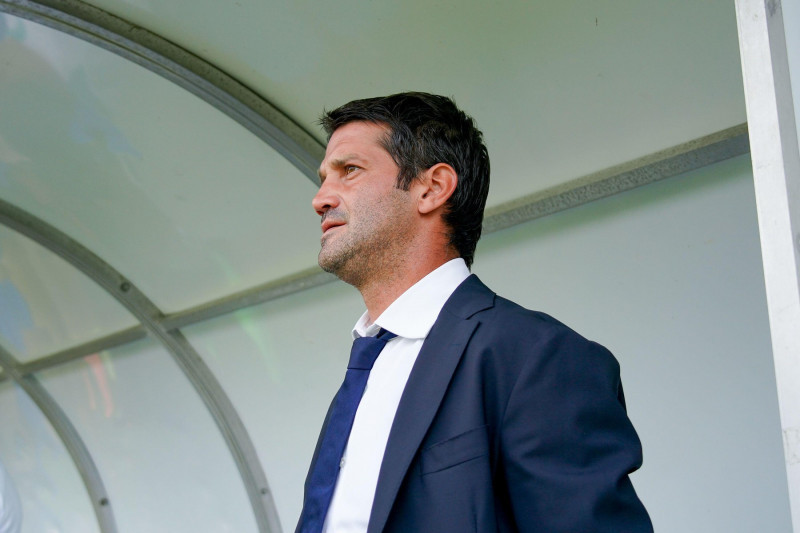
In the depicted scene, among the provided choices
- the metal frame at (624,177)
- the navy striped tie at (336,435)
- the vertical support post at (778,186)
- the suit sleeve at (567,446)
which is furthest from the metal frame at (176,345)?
the vertical support post at (778,186)

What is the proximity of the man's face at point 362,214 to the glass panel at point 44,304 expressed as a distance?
367 cm

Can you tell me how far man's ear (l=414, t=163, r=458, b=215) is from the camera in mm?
2320

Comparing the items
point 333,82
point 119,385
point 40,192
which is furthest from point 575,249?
point 119,385

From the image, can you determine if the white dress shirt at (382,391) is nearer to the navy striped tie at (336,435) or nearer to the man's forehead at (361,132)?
the navy striped tie at (336,435)

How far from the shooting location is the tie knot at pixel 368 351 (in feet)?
6.88

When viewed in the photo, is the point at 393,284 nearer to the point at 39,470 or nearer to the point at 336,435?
the point at 336,435

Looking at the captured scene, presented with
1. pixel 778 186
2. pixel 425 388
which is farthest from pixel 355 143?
pixel 778 186

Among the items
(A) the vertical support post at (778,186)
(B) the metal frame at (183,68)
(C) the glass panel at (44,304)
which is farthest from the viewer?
(C) the glass panel at (44,304)

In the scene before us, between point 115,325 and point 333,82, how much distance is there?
284 cm

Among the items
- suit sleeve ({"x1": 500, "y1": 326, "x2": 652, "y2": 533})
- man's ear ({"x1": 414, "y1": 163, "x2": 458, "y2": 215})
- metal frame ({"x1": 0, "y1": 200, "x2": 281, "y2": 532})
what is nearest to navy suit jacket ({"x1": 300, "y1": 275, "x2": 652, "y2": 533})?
suit sleeve ({"x1": 500, "y1": 326, "x2": 652, "y2": 533})

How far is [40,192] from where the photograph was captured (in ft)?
17.0

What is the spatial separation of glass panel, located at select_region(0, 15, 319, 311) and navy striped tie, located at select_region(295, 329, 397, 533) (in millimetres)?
2309

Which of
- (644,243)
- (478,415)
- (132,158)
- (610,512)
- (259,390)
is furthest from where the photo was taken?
(259,390)

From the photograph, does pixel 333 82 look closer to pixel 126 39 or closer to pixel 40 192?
pixel 126 39
